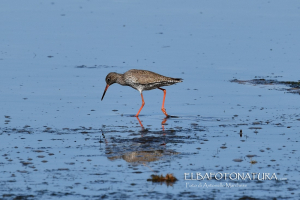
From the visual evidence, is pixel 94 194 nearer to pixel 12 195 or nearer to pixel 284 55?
pixel 12 195

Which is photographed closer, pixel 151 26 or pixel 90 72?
pixel 90 72

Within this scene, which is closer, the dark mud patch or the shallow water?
the shallow water

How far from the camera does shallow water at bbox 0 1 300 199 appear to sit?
9.58m

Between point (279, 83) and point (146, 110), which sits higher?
point (279, 83)

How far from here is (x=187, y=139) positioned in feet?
40.7

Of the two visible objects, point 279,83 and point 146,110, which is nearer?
point 146,110

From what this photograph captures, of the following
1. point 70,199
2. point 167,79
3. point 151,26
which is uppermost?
point 151,26

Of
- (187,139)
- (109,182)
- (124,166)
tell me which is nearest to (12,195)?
(109,182)

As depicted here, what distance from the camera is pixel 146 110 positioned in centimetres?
1598

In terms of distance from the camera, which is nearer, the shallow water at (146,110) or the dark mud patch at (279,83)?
the shallow water at (146,110)

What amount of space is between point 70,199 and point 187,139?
414 centimetres

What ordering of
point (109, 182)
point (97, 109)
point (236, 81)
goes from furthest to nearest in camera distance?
point (236, 81), point (97, 109), point (109, 182)

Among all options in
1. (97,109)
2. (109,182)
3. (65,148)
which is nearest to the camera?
(109,182)

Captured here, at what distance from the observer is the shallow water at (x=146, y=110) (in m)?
9.58
